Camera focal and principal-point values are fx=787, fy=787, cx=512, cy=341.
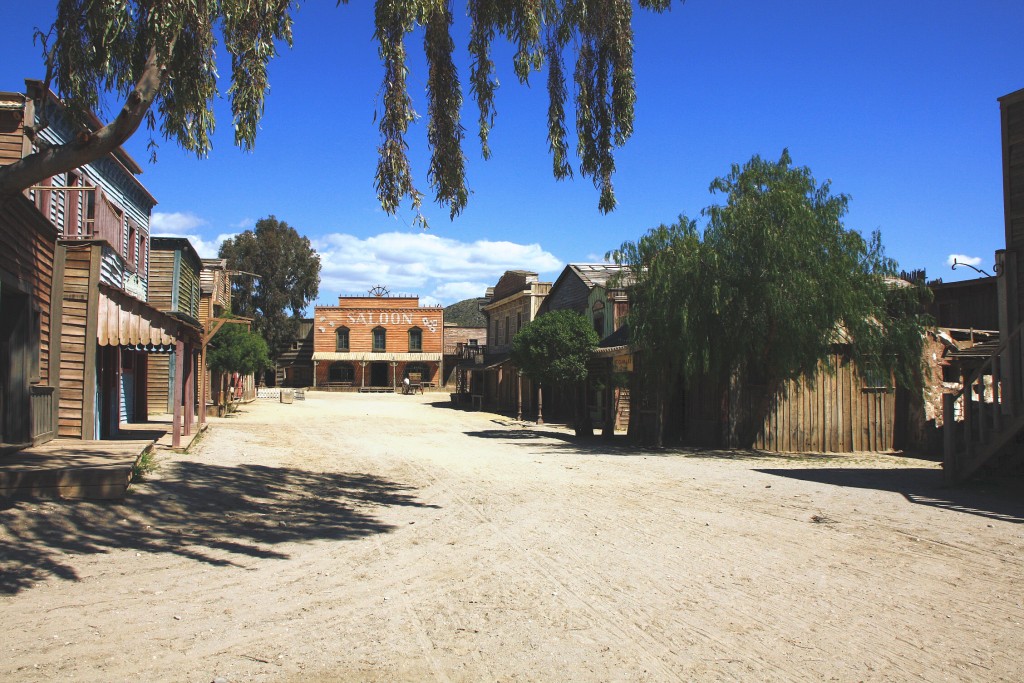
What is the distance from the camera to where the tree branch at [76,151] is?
6336 millimetres

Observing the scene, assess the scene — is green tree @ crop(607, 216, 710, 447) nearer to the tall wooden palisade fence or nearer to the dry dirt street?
the tall wooden palisade fence

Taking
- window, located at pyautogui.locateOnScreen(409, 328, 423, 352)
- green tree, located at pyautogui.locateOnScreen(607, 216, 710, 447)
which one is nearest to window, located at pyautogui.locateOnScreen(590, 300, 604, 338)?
green tree, located at pyautogui.locateOnScreen(607, 216, 710, 447)

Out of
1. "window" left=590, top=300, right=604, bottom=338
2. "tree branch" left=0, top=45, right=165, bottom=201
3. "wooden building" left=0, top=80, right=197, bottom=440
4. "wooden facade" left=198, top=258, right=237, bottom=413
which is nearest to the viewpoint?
"tree branch" left=0, top=45, right=165, bottom=201

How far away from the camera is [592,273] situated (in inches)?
1298

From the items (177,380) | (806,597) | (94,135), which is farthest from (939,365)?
(94,135)

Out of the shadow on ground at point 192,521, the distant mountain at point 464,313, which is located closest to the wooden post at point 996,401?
the shadow on ground at point 192,521

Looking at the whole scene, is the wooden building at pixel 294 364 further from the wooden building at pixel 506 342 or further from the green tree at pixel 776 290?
the green tree at pixel 776 290

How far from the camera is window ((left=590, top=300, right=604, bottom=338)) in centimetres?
2905

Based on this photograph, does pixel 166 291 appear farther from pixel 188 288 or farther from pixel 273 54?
pixel 273 54

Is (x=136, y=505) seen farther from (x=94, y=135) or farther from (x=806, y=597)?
(x=806, y=597)

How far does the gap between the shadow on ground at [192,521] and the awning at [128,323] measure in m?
2.93

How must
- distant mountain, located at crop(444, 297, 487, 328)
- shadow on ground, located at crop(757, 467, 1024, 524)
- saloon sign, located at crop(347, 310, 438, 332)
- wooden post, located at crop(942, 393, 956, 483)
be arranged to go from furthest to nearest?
distant mountain, located at crop(444, 297, 487, 328)
saloon sign, located at crop(347, 310, 438, 332)
wooden post, located at crop(942, 393, 956, 483)
shadow on ground, located at crop(757, 467, 1024, 524)

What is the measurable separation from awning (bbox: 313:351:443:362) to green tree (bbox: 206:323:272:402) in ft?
86.9

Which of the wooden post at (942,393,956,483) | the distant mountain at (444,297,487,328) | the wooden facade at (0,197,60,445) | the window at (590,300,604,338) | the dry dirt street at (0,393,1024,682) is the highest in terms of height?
the distant mountain at (444,297,487,328)
